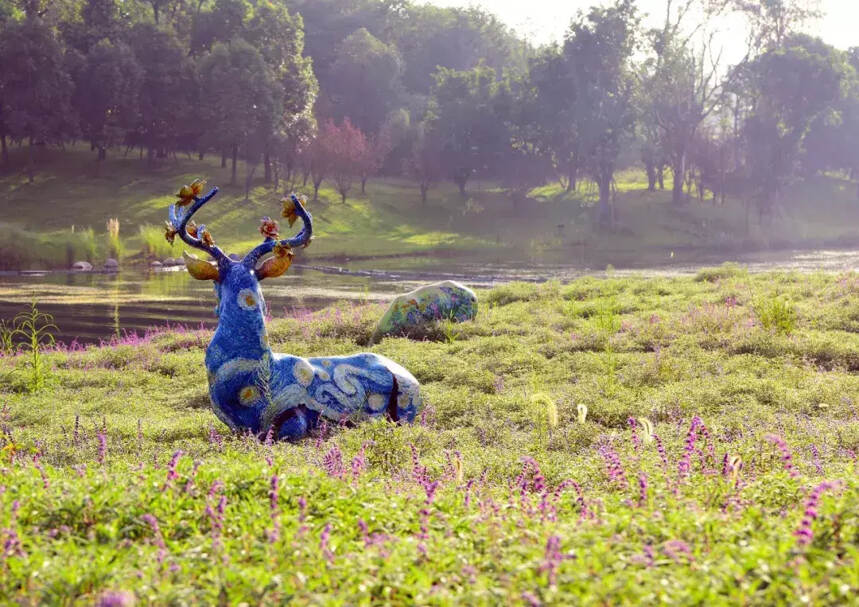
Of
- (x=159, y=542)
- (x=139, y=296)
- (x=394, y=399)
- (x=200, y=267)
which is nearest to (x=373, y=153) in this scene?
(x=139, y=296)

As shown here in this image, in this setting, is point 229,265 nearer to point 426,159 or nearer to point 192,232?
point 192,232

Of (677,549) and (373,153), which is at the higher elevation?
(373,153)

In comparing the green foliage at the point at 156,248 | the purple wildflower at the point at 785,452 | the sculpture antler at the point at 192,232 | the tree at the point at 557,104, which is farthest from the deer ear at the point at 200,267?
the tree at the point at 557,104

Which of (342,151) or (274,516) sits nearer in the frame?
(274,516)

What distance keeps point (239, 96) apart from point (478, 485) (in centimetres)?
5580

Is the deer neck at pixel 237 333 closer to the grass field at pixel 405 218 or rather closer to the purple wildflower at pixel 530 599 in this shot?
the purple wildflower at pixel 530 599

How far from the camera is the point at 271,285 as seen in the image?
32688 mm

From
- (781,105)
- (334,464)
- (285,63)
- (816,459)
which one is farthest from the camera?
(781,105)

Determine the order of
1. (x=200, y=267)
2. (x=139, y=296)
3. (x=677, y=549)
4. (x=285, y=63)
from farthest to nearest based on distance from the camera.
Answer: (x=285, y=63)
(x=139, y=296)
(x=200, y=267)
(x=677, y=549)

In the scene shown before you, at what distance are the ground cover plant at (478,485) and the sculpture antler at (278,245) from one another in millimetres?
1725

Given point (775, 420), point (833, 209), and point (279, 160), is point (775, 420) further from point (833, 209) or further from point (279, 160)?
point (833, 209)

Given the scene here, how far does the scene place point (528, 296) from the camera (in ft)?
69.7

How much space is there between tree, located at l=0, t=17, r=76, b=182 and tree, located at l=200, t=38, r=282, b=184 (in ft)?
30.0

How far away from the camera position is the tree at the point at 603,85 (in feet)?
198
